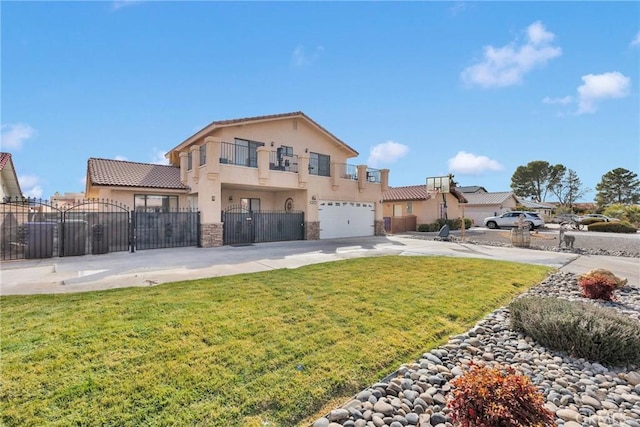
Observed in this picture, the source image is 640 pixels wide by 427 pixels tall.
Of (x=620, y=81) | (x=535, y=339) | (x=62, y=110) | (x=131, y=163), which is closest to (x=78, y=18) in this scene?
(x=62, y=110)

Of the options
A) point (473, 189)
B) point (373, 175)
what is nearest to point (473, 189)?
point (473, 189)

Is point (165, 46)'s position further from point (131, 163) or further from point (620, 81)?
point (620, 81)

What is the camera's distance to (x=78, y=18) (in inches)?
404

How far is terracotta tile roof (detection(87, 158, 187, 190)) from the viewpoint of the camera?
1752 centimetres

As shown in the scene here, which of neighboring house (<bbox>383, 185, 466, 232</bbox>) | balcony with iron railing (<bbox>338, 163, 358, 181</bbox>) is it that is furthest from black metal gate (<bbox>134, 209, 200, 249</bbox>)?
neighboring house (<bbox>383, 185, 466, 232</bbox>)

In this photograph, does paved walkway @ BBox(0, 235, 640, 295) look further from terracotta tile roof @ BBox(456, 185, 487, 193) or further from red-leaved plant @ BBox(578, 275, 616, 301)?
terracotta tile roof @ BBox(456, 185, 487, 193)

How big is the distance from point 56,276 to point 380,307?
29.3 ft

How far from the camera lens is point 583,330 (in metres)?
4.57

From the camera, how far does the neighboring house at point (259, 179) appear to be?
16750mm

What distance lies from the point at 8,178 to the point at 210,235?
1805cm

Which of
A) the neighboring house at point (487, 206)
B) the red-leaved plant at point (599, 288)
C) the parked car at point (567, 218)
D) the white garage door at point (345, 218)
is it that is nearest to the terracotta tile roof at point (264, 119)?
the white garage door at point (345, 218)

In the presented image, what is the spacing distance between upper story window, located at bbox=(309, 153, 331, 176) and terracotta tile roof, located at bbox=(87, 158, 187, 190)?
867 centimetres

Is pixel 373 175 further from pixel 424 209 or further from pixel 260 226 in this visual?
pixel 260 226

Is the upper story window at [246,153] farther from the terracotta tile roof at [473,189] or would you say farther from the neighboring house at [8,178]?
the terracotta tile roof at [473,189]
